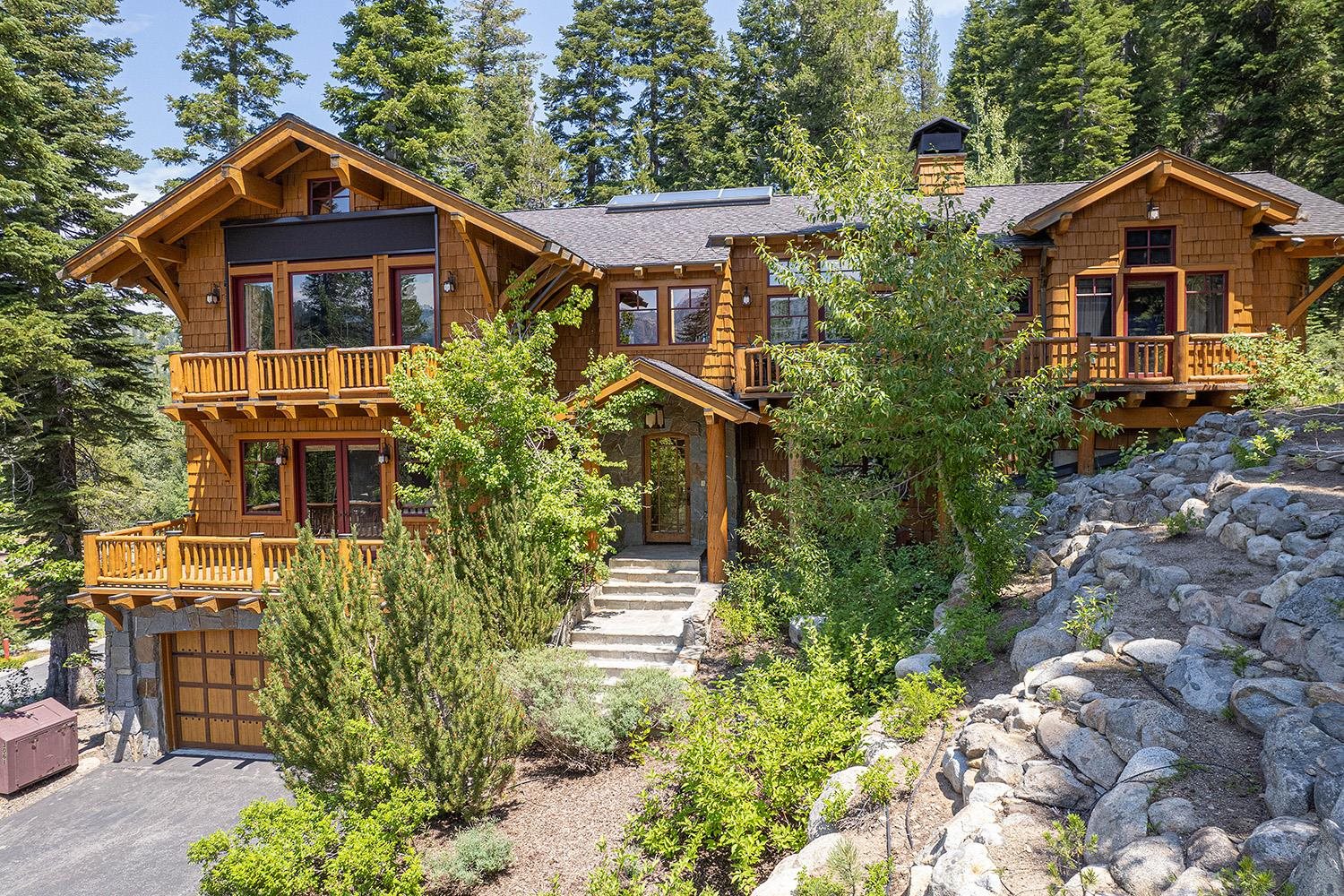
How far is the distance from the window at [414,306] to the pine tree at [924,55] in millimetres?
36010

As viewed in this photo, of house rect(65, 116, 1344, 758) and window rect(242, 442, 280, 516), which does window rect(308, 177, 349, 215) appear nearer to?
house rect(65, 116, 1344, 758)

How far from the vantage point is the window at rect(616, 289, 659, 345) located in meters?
14.9

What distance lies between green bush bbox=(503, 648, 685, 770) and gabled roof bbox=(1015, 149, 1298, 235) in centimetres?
1090

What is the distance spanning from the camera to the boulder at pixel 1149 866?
3.57 m

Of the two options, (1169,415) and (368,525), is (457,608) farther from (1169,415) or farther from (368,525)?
(1169,415)

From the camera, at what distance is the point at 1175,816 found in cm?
383

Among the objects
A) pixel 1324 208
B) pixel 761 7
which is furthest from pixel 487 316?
pixel 761 7

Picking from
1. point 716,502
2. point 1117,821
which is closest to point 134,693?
point 716,502

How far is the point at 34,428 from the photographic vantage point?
16.2 m

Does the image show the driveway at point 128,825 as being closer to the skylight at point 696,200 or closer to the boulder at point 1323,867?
the boulder at point 1323,867

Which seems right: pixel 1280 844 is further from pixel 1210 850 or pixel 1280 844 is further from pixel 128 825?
pixel 128 825

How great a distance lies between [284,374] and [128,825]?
7.10m

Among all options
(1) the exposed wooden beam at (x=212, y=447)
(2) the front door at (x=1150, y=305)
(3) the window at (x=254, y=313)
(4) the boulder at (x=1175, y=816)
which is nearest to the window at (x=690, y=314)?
(3) the window at (x=254, y=313)

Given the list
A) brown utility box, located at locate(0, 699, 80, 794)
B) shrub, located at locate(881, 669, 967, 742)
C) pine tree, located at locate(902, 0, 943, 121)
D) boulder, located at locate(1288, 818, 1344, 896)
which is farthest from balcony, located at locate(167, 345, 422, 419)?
pine tree, located at locate(902, 0, 943, 121)
